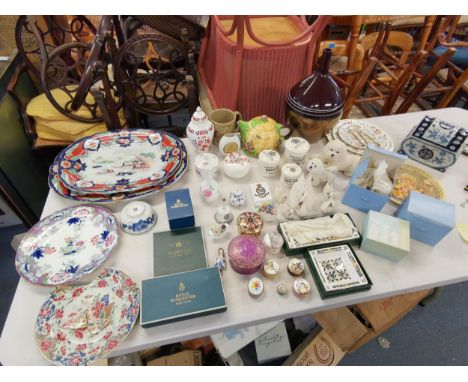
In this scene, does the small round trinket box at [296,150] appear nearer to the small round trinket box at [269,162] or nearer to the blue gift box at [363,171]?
the small round trinket box at [269,162]

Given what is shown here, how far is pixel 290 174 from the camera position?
105 centimetres

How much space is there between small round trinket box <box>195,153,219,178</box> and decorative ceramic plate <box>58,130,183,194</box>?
0.10 m

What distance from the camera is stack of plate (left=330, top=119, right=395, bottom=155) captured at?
4.01ft

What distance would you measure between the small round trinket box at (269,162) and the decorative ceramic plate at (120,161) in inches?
12.8

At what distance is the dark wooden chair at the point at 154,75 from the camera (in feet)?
4.70

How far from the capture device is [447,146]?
112 centimetres

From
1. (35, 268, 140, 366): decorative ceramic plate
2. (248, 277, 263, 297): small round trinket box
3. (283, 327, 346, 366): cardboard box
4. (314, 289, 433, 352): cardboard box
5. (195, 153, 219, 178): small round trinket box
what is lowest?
(283, 327, 346, 366): cardboard box

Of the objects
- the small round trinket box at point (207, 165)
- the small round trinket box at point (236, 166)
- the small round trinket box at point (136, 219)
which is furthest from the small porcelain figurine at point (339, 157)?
the small round trinket box at point (136, 219)

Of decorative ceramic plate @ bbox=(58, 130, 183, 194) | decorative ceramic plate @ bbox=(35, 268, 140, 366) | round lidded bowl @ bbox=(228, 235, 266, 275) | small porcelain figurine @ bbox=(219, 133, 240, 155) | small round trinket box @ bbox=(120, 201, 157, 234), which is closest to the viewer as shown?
decorative ceramic plate @ bbox=(35, 268, 140, 366)

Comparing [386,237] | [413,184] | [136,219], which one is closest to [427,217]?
[386,237]

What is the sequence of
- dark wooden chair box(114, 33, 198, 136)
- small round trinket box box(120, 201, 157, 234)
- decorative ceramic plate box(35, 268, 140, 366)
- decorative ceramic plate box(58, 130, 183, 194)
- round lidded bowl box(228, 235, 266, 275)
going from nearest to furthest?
decorative ceramic plate box(35, 268, 140, 366) < round lidded bowl box(228, 235, 266, 275) < small round trinket box box(120, 201, 157, 234) < decorative ceramic plate box(58, 130, 183, 194) < dark wooden chair box(114, 33, 198, 136)

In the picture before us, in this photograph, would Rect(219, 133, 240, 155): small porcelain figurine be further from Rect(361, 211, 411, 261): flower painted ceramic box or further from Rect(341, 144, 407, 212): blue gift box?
Rect(361, 211, 411, 261): flower painted ceramic box

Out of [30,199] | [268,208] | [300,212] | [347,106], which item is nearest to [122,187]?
[268,208]

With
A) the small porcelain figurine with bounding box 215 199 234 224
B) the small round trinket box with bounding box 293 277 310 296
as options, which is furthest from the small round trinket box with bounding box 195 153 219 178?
the small round trinket box with bounding box 293 277 310 296
